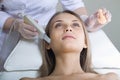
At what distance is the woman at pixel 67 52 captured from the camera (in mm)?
1266

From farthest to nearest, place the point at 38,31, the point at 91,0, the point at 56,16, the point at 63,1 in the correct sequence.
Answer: the point at 91,0
the point at 63,1
the point at 56,16
the point at 38,31

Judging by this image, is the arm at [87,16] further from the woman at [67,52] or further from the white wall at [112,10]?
the white wall at [112,10]

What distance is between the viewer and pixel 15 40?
1.49m

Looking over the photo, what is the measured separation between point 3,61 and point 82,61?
42 centimetres

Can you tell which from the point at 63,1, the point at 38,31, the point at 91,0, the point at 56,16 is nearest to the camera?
the point at 38,31

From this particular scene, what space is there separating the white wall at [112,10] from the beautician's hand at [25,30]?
81 cm

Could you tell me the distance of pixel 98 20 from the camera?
1.46m

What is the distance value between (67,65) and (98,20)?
320 mm

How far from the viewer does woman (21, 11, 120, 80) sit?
1266mm

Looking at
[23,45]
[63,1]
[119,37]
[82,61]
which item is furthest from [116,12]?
[23,45]

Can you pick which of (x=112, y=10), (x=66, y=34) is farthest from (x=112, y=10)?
(x=66, y=34)

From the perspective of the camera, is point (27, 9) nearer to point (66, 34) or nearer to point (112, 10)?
point (66, 34)

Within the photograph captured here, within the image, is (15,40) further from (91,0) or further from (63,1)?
(91,0)

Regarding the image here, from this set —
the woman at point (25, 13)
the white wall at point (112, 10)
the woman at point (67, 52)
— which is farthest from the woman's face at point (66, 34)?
the white wall at point (112, 10)
